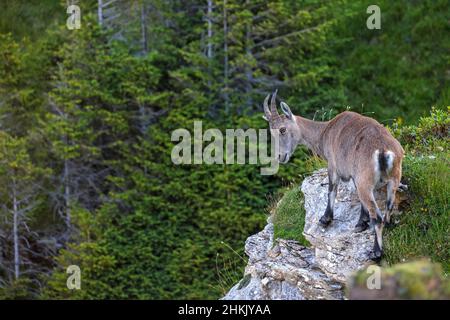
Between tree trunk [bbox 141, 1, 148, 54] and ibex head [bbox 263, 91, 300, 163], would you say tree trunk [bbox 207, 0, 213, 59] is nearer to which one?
tree trunk [bbox 141, 1, 148, 54]

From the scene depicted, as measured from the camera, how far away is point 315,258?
11523mm

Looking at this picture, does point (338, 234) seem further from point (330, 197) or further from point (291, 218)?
point (291, 218)

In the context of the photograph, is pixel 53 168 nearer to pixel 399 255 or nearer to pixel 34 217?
pixel 34 217

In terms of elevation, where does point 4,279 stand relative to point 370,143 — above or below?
below

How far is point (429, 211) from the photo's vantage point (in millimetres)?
11000

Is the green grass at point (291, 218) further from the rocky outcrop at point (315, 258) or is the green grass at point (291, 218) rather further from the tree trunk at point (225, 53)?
the tree trunk at point (225, 53)

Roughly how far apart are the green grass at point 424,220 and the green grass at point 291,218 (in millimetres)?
1782

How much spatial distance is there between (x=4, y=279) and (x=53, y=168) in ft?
17.5

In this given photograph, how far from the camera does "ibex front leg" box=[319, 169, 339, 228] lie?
11.4m

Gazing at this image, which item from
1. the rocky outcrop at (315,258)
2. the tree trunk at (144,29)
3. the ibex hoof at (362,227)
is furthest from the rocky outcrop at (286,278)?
the tree trunk at (144,29)

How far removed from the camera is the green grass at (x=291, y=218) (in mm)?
12430

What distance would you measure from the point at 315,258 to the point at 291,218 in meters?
1.49
